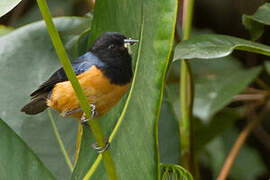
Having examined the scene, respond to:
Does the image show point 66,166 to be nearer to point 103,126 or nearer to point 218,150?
point 103,126

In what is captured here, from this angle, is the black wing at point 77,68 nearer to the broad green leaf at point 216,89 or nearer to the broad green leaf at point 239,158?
the broad green leaf at point 216,89

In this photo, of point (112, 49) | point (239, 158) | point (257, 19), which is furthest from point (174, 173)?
point (239, 158)

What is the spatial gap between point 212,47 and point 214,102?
534 millimetres

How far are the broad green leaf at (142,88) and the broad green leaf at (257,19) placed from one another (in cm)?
33

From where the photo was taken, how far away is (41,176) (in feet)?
2.93

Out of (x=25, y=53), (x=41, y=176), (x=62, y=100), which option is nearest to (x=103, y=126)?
(x=62, y=100)

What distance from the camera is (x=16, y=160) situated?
877 millimetres

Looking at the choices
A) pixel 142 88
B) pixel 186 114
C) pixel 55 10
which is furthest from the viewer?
pixel 55 10

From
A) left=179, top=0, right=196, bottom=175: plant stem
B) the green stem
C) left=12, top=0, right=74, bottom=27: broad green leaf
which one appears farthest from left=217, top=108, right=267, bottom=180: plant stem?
left=12, top=0, right=74, bottom=27: broad green leaf

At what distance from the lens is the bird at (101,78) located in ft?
3.20

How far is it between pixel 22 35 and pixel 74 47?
15 cm

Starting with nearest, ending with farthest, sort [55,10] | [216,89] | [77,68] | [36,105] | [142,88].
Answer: [142,88], [77,68], [36,105], [216,89], [55,10]

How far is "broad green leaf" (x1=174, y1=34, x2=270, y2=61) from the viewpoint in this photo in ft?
3.00

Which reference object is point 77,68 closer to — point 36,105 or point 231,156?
point 36,105
